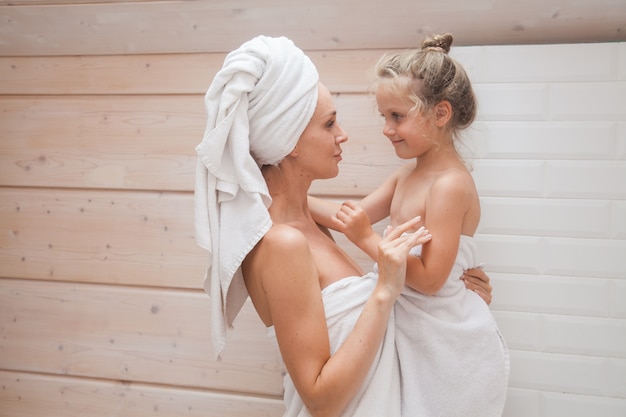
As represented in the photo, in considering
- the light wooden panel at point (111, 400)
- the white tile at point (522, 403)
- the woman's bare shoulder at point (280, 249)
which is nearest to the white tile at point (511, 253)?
the white tile at point (522, 403)

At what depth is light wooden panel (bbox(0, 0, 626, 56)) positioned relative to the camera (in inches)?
69.5

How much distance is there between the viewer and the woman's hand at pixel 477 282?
1.59 m

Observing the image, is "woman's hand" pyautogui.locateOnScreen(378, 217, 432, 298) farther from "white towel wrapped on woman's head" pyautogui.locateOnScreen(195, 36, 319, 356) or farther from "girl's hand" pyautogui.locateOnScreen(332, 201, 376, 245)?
"white towel wrapped on woman's head" pyautogui.locateOnScreen(195, 36, 319, 356)

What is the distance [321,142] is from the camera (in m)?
1.45

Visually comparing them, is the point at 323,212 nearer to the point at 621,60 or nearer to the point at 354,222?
the point at 354,222

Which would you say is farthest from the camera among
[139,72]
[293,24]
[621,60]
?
[139,72]

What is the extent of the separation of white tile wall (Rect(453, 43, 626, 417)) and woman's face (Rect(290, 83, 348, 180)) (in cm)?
50

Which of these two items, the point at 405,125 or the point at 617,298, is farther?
the point at 617,298

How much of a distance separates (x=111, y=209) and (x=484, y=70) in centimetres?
127

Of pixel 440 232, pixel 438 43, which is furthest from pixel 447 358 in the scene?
pixel 438 43

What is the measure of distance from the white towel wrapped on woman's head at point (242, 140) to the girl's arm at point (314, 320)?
0.07 m

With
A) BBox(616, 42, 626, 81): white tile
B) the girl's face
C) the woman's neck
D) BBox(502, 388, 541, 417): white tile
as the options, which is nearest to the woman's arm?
the woman's neck

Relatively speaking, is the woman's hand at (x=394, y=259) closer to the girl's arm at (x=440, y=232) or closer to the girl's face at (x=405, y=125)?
the girl's arm at (x=440, y=232)

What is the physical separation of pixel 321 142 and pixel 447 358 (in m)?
0.58
